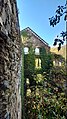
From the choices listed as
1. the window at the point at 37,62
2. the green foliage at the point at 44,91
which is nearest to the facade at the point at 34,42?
the window at the point at 37,62

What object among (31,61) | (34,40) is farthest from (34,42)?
(31,61)

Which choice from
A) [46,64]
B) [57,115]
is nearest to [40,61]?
[46,64]

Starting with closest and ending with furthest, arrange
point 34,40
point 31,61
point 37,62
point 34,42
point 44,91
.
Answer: point 44,91 < point 31,61 < point 37,62 < point 34,42 < point 34,40

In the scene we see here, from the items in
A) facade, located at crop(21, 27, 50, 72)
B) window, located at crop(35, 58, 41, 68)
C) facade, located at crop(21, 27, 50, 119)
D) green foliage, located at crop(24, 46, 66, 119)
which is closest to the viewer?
green foliage, located at crop(24, 46, 66, 119)

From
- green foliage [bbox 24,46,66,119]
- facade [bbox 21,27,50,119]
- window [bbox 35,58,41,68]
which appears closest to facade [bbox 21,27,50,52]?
facade [bbox 21,27,50,119]

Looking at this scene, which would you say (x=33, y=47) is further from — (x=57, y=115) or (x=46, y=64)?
(x=57, y=115)

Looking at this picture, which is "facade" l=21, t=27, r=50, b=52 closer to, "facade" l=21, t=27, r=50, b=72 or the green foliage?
"facade" l=21, t=27, r=50, b=72

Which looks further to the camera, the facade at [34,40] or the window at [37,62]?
the facade at [34,40]

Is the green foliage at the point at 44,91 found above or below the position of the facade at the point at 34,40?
below

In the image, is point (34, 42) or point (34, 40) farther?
point (34, 40)

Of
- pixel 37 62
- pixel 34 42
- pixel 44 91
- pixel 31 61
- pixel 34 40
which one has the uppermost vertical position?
pixel 34 40

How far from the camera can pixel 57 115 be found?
484 inches

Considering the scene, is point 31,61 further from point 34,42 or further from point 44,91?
point 44,91

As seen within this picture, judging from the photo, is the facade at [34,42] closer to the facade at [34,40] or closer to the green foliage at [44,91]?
the facade at [34,40]
